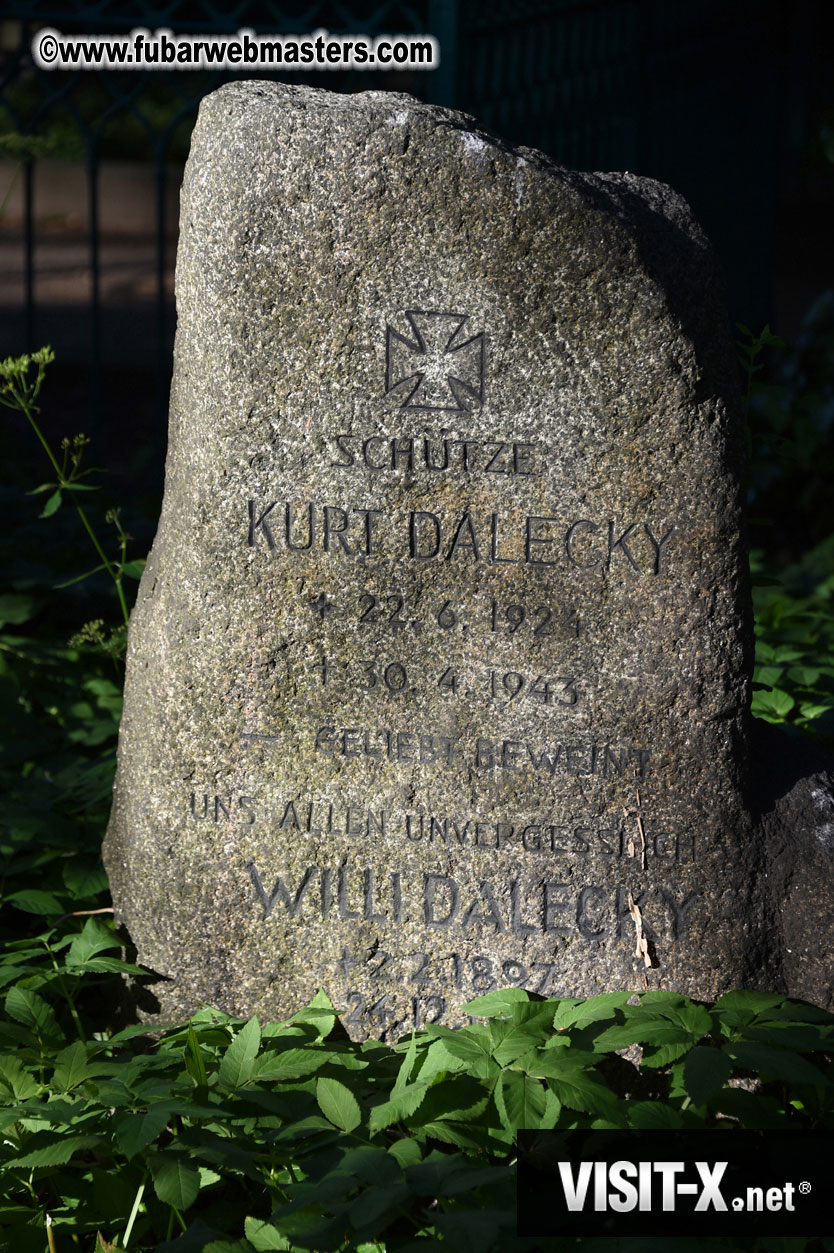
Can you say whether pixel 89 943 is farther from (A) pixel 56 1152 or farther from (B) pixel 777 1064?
(B) pixel 777 1064

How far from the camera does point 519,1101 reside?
1.62 m

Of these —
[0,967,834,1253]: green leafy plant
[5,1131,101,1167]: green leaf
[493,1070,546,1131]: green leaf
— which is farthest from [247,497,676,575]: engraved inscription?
[5,1131,101,1167]: green leaf

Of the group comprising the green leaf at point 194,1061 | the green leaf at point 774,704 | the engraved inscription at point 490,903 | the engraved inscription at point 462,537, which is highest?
the engraved inscription at point 462,537

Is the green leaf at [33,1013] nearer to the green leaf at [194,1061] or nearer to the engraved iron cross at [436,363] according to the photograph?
the green leaf at [194,1061]

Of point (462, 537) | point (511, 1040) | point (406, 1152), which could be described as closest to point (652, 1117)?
point (511, 1040)

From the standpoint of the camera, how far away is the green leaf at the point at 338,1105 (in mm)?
1615

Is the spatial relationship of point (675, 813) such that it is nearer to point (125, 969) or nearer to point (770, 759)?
point (770, 759)

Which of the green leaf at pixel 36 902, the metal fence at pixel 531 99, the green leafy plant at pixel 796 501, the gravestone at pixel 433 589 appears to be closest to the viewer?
the gravestone at pixel 433 589

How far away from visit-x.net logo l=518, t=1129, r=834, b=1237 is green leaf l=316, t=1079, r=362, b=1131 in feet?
0.74

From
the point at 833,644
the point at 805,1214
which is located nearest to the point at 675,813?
the point at 805,1214

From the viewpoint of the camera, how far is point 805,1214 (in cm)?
166

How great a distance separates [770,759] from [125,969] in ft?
3.74

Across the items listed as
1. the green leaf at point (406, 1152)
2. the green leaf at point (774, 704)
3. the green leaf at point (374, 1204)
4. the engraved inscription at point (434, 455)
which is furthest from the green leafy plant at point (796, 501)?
the green leaf at point (374, 1204)

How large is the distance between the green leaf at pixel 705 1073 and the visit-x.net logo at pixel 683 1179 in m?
0.15
